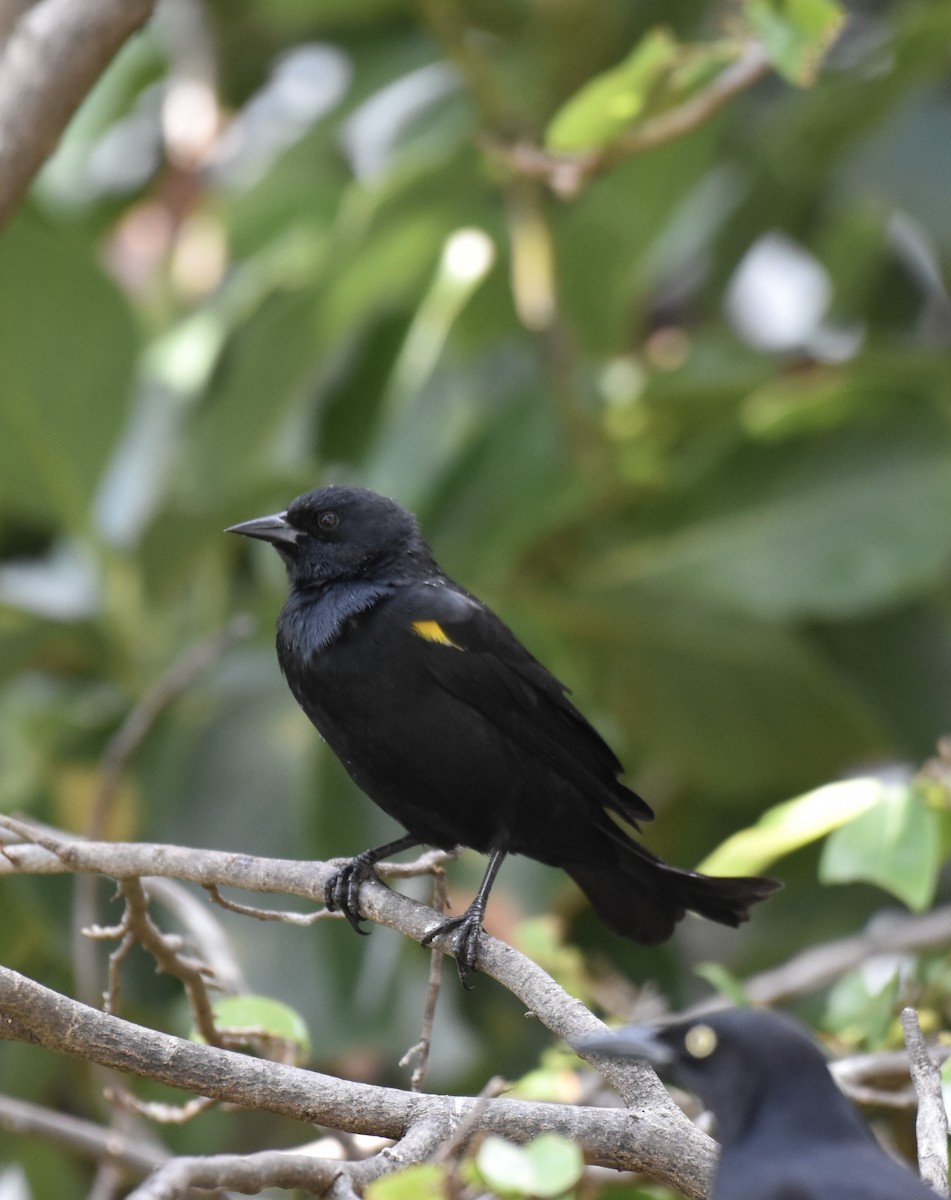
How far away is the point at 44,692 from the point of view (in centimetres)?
524

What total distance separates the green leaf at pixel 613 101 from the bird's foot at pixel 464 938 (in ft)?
5.37

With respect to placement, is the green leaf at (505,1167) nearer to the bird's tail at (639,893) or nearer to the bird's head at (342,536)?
the bird's tail at (639,893)

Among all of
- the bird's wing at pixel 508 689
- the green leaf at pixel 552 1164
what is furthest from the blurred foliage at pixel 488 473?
the green leaf at pixel 552 1164

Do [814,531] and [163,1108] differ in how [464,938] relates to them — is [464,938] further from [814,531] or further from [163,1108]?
[814,531]


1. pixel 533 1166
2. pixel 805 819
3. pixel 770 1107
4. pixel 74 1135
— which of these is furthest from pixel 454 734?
pixel 533 1166

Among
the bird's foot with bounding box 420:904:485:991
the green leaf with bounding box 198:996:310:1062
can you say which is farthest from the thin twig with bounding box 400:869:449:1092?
the green leaf with bounding box 198:996:310:1062

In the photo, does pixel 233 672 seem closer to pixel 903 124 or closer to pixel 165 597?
pixel 165 597

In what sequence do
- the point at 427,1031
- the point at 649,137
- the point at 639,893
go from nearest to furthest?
the point at 427,1031 → the point at 639,893 → the point at 649,137

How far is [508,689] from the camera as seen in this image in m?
3.36

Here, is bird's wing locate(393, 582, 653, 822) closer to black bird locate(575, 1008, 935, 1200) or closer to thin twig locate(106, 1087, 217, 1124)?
thin twig locate(106, 1087, 217, 1124)

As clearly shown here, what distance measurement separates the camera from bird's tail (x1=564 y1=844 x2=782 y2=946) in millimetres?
3322

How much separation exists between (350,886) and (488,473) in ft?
6.76

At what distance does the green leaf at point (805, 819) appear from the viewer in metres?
2.98

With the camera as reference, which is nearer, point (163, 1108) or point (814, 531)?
point (163, 1108)
